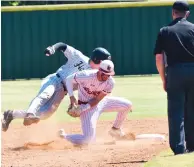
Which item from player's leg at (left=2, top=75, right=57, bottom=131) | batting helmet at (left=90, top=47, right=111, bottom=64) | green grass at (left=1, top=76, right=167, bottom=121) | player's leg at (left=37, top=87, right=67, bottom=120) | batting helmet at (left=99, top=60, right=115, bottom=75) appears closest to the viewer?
batting helmet at (left=99, top=60, right=115, bottom=75)

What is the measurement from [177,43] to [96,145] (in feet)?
7.65

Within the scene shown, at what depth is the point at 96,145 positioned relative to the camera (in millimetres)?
10031

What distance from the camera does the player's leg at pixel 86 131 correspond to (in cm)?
1007

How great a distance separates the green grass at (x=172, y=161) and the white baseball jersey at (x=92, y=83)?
196 cm

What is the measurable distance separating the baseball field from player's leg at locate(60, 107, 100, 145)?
0.37 ft

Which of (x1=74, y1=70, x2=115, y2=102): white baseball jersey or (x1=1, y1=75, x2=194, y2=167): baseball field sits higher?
(x1=74, y1=70, x2=115, y2=102): white baseball jersey

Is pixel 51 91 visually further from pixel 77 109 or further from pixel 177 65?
pixel 177 65

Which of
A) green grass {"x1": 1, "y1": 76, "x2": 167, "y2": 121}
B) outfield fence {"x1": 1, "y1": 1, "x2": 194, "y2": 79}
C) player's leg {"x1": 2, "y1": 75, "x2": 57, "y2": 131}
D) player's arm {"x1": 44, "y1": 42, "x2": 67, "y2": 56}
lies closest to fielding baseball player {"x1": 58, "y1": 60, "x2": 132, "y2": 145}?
player's arm {"x1": 44, "y1": 42, "x2": 67, "y2": 56}

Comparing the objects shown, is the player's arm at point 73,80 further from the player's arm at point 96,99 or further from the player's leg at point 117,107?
the player's leg at point 117,107

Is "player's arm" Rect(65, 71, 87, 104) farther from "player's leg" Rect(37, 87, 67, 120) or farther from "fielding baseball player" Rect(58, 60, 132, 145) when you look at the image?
"player's leg" Rect(37, 87, 67, 120)

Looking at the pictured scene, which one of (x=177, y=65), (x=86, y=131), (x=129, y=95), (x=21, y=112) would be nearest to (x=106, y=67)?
(x=86, y=131)

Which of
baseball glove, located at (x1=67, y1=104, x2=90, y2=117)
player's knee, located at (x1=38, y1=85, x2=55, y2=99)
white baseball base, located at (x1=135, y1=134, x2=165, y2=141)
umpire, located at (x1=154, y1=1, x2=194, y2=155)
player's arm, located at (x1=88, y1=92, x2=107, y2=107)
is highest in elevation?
umpire, located at (x1=154, y1=1, x2=194, y2=155)

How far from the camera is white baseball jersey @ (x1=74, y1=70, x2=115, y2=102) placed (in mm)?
10078

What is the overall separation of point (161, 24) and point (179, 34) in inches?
643
